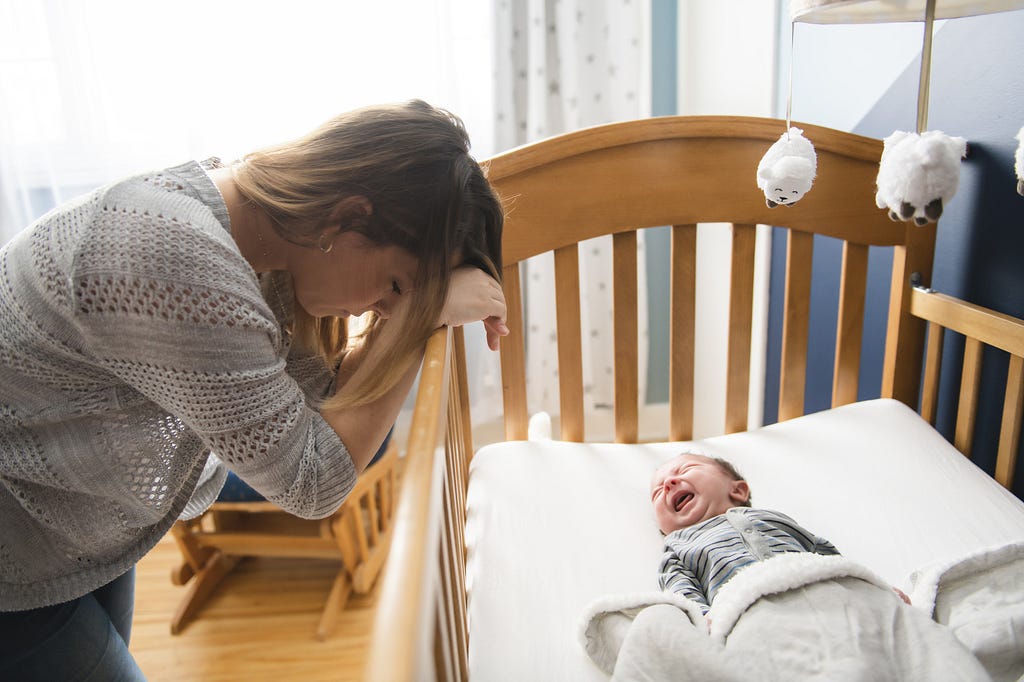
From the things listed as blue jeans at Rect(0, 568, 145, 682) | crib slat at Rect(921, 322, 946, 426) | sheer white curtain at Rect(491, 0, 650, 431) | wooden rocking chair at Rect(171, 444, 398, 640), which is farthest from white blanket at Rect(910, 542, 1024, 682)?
sheer white curtain at Rect(491, 0, 650, 431)

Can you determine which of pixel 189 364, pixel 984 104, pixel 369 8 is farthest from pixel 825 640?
pixel 369 8

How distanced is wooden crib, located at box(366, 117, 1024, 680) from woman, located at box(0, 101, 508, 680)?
38 cm

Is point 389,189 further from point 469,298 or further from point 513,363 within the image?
point 513,363

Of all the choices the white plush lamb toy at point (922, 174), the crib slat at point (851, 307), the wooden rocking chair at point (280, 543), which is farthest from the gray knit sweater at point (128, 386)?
the crib slat at point (851, 307)

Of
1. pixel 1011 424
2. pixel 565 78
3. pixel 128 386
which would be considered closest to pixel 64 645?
pixel 128 386

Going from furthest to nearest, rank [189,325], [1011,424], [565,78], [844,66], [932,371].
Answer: [565,78], [844,66], [932,371], [1011,424], [189,325]

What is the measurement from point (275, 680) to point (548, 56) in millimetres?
1805

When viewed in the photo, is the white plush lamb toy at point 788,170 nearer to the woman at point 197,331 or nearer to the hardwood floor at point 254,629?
the woman at point 197,331

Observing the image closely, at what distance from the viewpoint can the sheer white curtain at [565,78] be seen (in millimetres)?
2037

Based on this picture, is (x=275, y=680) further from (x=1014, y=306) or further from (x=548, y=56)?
(x=548, y=56)

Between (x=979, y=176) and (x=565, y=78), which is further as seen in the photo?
(x=565, y=78)

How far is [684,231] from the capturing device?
132cm

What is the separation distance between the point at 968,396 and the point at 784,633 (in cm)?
68

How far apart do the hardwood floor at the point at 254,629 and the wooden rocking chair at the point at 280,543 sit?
0.12 feet
